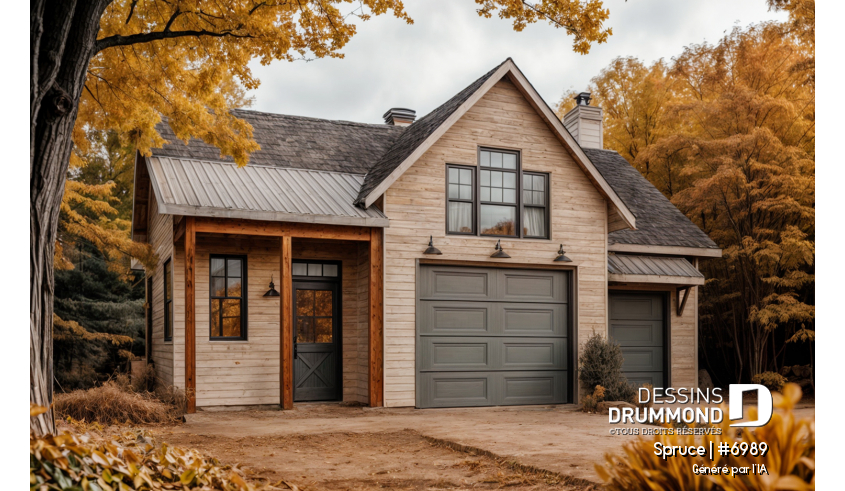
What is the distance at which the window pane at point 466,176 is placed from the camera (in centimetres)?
1219

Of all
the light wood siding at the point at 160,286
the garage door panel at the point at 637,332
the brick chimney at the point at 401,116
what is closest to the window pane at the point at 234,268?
the light wood siding at the point at 160,286

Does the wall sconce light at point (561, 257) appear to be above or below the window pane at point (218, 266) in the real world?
above

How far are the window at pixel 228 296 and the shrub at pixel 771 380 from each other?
9.15m

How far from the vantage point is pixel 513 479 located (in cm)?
569

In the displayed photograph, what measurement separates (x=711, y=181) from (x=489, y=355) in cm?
568

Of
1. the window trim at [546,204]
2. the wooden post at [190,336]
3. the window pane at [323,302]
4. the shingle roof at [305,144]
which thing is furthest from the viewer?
the shingle roof at [305,144]

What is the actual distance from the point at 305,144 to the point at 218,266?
321 centimetres

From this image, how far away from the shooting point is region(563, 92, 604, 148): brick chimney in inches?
688

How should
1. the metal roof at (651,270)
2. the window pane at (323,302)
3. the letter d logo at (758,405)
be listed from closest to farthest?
the letter d logo at (758,405) → the window pane at (323,302) → the metal roof at (651,270)

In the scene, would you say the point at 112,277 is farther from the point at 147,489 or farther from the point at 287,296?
the point at 147,489

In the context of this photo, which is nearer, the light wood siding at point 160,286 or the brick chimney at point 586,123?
the light wood siding at point 160,286

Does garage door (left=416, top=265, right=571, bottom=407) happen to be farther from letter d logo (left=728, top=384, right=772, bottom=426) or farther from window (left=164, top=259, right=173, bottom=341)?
letter d logo (left=728, top=384, right=772, bottom=426)

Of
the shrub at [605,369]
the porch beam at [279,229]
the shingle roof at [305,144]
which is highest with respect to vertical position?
the shingle roof at [305,144]

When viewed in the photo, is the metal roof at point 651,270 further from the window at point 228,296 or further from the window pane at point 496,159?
the window at point 228,296
